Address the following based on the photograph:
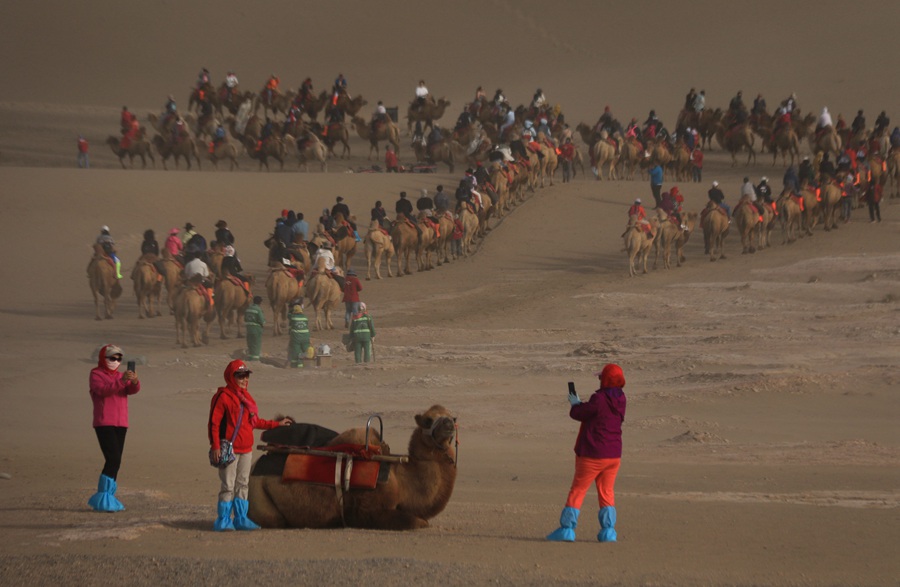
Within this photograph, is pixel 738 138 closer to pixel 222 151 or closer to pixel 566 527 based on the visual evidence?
pixel 222 151

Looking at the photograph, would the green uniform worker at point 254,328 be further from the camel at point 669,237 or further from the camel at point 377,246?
the camel at point 669,237

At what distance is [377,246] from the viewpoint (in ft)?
94.1

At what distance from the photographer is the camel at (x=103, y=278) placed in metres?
24.7

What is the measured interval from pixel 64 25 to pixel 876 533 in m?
80.0

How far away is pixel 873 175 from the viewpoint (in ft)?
104

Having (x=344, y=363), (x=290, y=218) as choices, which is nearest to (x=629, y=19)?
(x=290, y=218)

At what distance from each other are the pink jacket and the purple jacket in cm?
313

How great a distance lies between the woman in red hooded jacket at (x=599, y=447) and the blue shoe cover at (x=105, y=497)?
317 cm

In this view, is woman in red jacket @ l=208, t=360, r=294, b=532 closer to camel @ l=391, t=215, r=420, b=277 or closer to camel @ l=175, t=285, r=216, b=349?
camel @ l=175, t=285, r=216, b=349

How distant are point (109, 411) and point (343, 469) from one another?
1987 mm

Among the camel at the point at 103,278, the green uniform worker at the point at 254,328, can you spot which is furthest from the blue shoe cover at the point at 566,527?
the camel at the point at 103,278

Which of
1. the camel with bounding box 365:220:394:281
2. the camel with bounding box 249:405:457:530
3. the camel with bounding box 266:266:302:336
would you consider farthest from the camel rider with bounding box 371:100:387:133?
the camel with bounding box 249:405:457:530

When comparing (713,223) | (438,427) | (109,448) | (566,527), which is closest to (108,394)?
(109,448)

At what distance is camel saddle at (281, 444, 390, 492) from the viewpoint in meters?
9.00
